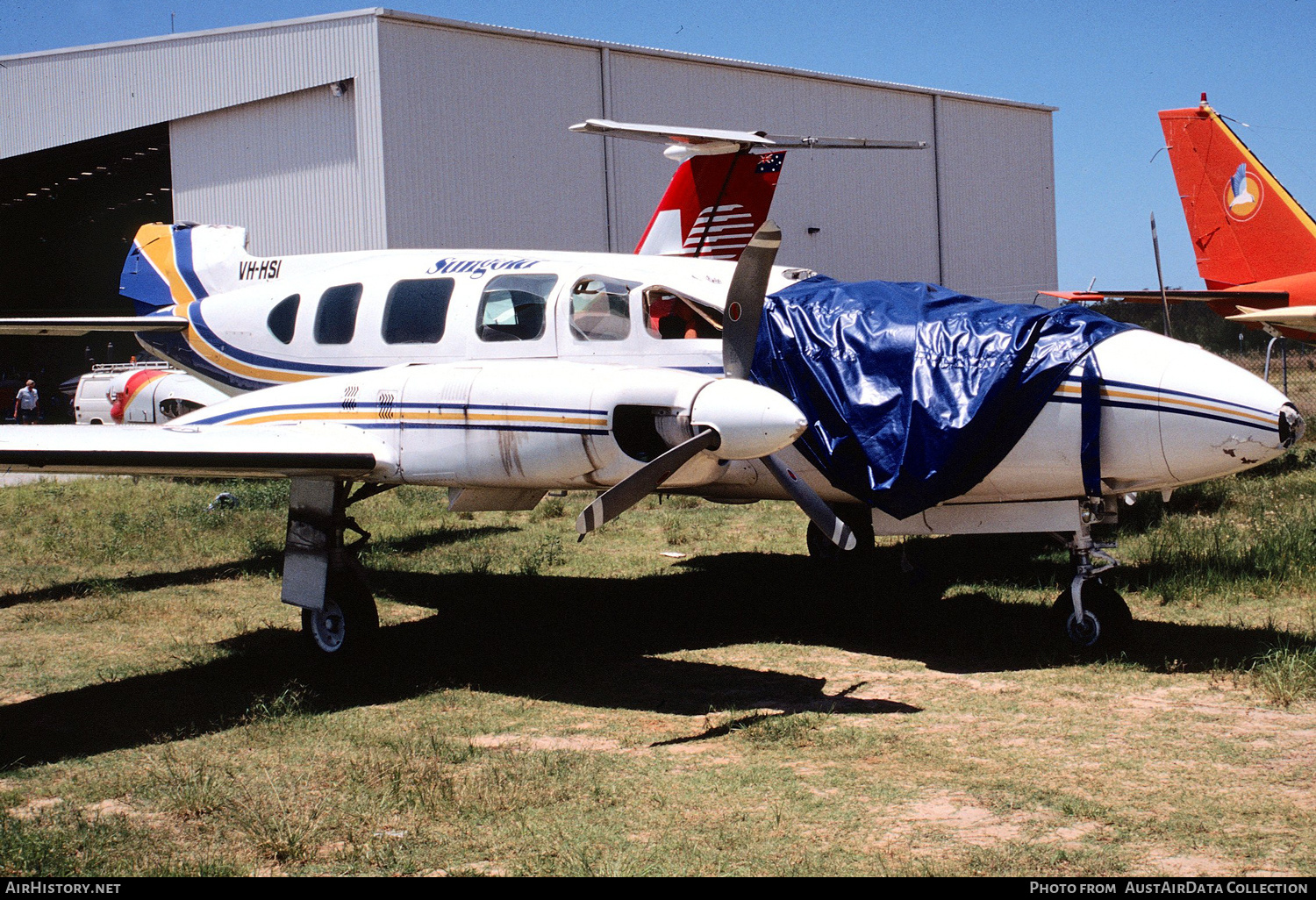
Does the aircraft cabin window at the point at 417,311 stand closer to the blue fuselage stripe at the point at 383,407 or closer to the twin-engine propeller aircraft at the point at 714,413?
the twin-engine propeller aircraft at the point at 714,413

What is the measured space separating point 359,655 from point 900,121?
91.2 ft

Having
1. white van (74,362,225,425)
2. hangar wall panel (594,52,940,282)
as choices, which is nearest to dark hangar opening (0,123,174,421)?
white van (74,362,225,425)

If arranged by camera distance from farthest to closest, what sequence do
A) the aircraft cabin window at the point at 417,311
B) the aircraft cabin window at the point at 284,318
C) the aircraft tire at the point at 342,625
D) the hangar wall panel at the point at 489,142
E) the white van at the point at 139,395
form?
the hangar wall panel at the point at 489,142, the white van at the point at 139,395, the aircraft cabin window at the point at 284,318, the aircraft cabin window at the point at 417,311, the aircraft tire at the point at 342,625

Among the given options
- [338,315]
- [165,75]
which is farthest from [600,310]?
[165,75]

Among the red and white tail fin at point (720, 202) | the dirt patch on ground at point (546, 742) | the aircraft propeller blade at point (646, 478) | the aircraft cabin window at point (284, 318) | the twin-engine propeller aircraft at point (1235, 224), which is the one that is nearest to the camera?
the dirt patch on ground at point (546, 742)

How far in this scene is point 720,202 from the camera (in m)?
13.9

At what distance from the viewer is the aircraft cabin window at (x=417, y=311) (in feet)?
29.4

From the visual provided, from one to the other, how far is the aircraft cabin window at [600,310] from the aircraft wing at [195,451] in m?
1.66

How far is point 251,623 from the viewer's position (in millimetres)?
9789

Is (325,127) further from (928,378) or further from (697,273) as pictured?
(928,378)

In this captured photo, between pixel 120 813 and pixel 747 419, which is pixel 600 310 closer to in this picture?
pixel 747 419

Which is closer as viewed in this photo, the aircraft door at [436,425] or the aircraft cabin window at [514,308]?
the aircraft door at [436,425]

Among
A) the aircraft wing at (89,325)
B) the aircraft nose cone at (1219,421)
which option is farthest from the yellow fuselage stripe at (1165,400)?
the aircraft wing at (89,325)
